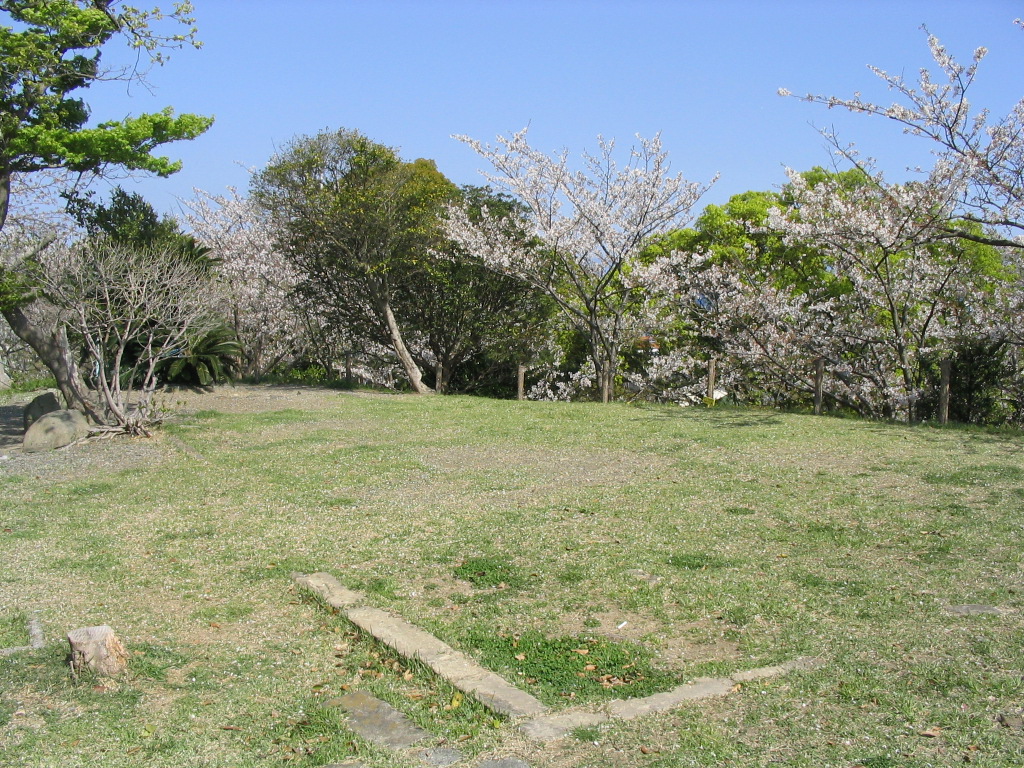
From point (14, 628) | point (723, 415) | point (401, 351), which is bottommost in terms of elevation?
point (14, 628)

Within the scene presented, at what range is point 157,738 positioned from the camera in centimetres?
394

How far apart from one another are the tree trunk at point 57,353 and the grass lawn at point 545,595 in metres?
2.49

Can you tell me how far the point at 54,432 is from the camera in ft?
38.1

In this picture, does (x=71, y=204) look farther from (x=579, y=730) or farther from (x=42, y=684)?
(x=579, y=730)

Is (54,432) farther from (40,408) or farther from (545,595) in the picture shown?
(545,595)

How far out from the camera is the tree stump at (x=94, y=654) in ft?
14.7

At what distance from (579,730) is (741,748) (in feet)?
2.25

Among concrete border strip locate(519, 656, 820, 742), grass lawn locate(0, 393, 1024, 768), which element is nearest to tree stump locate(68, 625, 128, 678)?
grass lawn locate(0, 393, 1024, 768)

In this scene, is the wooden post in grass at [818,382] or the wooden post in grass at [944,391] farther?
the wooden post in grass at [818,382]

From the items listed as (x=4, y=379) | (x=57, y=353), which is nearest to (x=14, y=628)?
(x=57, y=353)

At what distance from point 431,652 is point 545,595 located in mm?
1183

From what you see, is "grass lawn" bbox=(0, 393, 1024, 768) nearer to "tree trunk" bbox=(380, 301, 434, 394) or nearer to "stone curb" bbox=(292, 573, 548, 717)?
"stone curb" bbox=(292, 573, 548, 717)

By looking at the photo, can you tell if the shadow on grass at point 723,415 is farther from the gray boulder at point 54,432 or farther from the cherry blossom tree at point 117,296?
the gray boulder at point 54,432

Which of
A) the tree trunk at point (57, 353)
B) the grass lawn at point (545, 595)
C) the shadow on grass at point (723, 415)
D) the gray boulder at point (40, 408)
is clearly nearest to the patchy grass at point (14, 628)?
the grass lawn at point (545, 595)
